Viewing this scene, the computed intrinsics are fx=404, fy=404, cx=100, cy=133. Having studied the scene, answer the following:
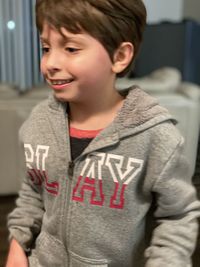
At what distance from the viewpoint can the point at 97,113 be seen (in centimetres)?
85

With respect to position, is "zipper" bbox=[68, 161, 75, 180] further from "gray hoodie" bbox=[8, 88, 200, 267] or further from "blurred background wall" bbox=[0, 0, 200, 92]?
"blurred background wall" bbox=[0, 0, 200, 92]

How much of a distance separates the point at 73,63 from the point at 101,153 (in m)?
0.19

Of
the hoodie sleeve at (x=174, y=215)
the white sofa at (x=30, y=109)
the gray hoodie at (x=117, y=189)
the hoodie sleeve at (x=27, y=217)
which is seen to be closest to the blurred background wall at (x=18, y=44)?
the white sofa at (x=30, y=109)

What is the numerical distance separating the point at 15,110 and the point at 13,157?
0.95 ft

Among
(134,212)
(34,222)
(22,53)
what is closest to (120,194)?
(134,212)

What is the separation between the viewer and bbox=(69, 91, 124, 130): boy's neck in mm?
844

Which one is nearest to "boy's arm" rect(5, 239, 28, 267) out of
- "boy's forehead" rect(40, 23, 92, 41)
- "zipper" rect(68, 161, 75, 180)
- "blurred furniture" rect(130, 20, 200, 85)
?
"zipper" rect(68, 161, 75, 180)

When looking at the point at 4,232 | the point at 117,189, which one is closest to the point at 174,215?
the point at 117,189

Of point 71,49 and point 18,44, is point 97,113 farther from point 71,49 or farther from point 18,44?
point 18,44

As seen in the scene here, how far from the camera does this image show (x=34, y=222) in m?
0.96

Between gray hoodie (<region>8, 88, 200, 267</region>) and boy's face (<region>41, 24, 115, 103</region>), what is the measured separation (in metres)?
0.10

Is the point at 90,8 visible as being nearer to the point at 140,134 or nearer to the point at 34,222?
the point at 140,134

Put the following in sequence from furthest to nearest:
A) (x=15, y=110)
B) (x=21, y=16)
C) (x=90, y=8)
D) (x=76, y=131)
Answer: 1. (x=21, y=16)
2. (x=15, y=110)
3. (x=76, y=131)
4. (x=90, y=8)

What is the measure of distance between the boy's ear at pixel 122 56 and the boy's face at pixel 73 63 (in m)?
0.02
